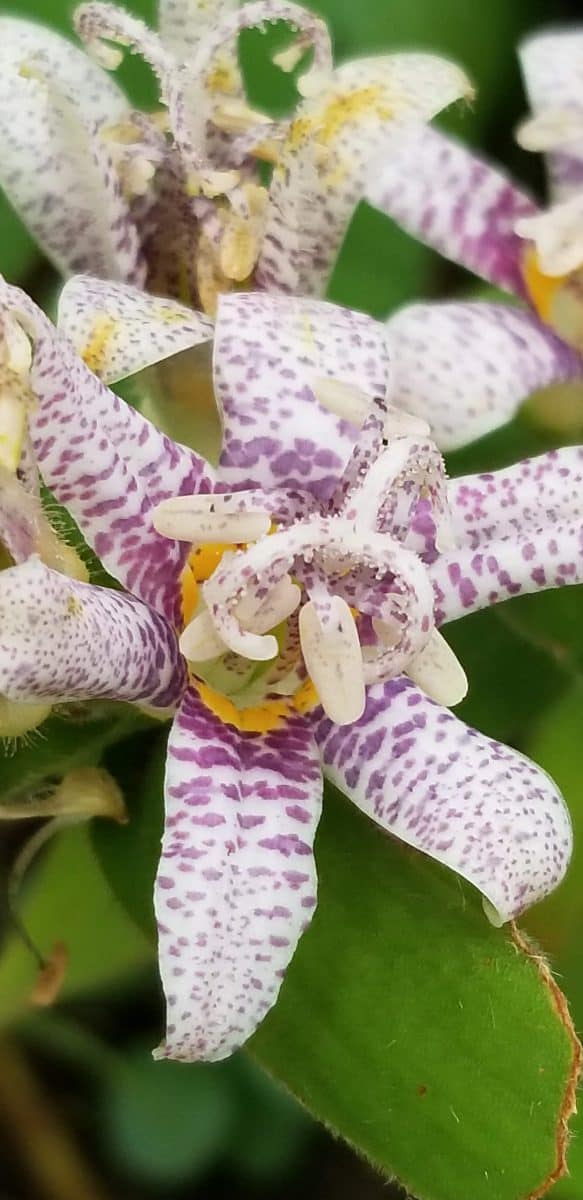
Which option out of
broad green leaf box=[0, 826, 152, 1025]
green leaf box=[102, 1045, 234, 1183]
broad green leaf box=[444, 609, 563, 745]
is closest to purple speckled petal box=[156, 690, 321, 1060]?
broad green leaf box=[0, 826, 152, 1025]

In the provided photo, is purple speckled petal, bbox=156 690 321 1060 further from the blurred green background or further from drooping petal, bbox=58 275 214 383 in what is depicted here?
the blurred green background

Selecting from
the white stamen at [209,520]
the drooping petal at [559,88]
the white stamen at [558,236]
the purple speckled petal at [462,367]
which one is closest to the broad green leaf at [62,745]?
the white stamen at [209,520]

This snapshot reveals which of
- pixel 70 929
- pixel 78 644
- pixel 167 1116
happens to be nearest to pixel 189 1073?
pixel 167 1116

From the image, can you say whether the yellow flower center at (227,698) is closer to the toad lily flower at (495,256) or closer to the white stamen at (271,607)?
the white stamen at (271,607)

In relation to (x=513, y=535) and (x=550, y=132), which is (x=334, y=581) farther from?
(x=550, y=132)

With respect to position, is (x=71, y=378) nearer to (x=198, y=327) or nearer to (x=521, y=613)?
(x=198, y=327)

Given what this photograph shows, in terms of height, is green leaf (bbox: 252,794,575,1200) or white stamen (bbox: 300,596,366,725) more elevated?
white stamen (bbox: 300,596,366,725)

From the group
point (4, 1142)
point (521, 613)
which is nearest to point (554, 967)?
point (521, 613)

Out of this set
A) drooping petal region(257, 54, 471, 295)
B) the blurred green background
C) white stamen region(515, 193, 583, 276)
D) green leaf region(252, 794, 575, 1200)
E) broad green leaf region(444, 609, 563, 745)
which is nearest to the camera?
green leaf region(252, 794, 575, 1200)
